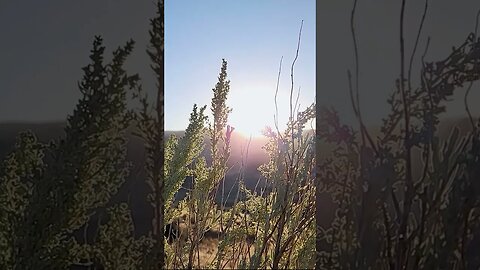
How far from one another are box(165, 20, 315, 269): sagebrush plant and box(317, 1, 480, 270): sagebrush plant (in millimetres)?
72

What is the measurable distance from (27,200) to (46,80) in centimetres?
36

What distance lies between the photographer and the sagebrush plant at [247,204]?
1.63 m

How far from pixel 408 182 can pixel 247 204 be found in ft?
1.54

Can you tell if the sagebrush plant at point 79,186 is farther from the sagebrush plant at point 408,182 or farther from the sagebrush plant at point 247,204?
the sagebrush plant at point 408,182

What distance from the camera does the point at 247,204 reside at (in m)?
1.67

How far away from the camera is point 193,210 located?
5.54 ft

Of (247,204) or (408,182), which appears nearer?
(408,182)

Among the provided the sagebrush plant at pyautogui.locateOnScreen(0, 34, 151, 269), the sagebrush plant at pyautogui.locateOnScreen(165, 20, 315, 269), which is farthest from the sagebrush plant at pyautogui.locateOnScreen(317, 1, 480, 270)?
the sagebrush plant at pyautogui.locateOnScreen(0, 34, 151, 269)

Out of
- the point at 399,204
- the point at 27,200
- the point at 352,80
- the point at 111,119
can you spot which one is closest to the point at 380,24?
the point at 352,80

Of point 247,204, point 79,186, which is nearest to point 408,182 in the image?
point 247,204

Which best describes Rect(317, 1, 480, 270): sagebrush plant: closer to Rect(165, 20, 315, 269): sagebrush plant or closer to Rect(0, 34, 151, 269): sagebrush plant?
Rect(165, 20, 315, 269): sagebrush plant

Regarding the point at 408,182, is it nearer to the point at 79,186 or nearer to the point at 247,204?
the point at 247,204

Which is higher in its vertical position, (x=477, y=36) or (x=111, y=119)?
(x=477, y=36)

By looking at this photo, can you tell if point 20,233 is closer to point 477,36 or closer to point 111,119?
point 111,119
